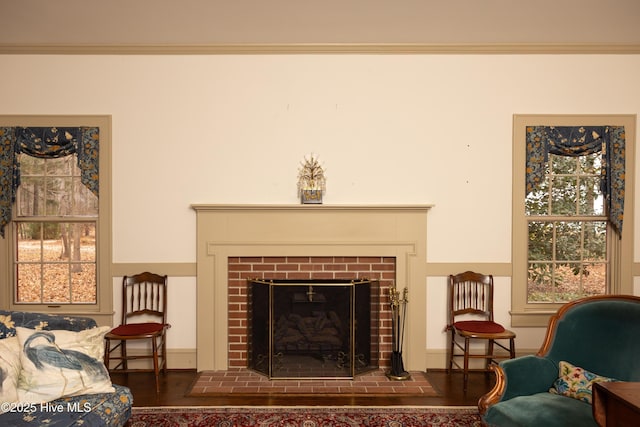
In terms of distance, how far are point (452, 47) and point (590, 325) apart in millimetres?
2504

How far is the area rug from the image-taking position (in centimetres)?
298

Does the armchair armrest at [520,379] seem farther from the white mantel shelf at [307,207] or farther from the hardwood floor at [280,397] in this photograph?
the white mantel shelf at [307,207]

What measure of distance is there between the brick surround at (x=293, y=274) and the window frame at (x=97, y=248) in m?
1.10

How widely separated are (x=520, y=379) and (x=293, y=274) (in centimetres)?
203

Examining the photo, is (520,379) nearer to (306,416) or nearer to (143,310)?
(306,416)

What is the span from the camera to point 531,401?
2.36 metres

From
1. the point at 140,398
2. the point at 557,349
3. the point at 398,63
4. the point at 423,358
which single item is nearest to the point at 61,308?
the point at 140,398

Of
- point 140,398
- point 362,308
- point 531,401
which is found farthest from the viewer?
point 362,308

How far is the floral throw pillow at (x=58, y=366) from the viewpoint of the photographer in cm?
233

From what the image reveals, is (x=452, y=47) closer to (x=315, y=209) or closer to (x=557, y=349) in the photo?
(x=315, y=209)

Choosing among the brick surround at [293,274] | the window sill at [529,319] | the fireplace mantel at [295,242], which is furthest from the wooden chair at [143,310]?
the window sill at [529,319]

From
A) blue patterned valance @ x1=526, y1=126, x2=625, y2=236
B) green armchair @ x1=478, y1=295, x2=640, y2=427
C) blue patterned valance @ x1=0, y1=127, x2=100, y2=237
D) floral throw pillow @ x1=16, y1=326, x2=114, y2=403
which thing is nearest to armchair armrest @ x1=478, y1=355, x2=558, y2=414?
green armchair @ x1=478, y1=295, x2=640, y2=427

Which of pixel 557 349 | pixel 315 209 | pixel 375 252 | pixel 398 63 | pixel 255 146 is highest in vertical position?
pixel 398 63

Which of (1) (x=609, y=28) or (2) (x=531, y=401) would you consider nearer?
(2) (x=531, y=401)
